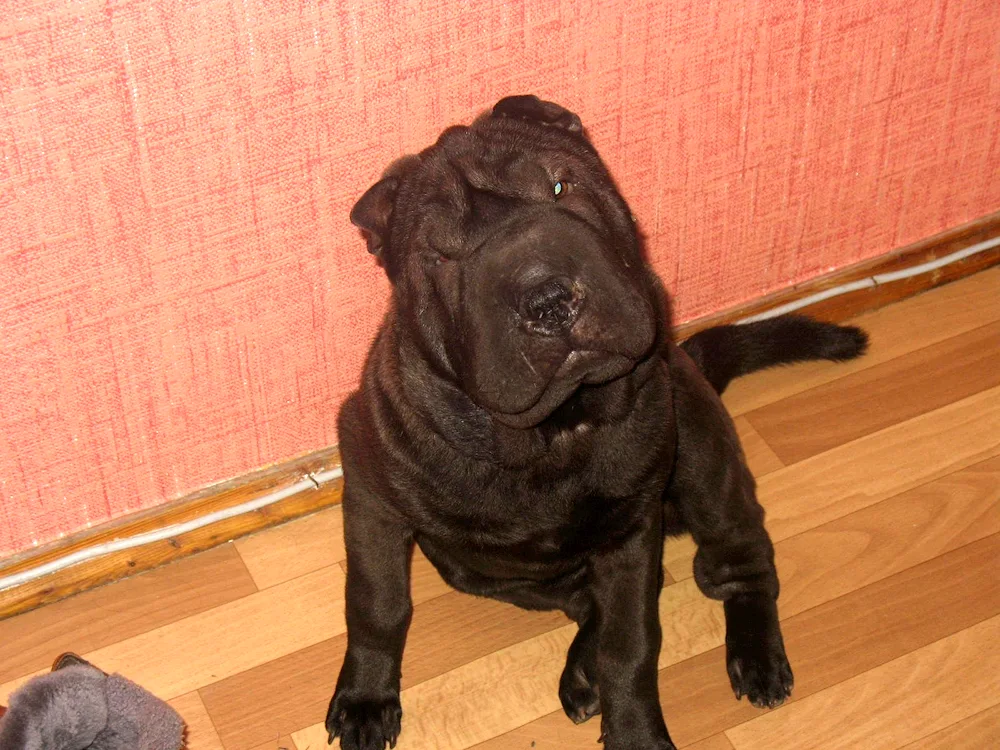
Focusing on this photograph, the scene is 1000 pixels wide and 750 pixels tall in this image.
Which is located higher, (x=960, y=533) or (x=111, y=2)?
(x=111, y=2)

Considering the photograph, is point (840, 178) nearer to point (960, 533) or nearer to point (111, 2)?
point (960, 533)

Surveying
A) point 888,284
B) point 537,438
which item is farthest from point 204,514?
point 888,284

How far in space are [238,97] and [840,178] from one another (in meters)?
1.26

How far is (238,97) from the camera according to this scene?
1.97m

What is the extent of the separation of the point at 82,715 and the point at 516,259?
2.39 ft

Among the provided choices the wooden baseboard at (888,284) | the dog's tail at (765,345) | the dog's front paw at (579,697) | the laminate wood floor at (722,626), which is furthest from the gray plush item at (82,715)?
the wooden baseboard at (888,284)

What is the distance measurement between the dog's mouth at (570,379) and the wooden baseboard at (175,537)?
80 centimetres

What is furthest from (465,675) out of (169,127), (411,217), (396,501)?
(169,127)

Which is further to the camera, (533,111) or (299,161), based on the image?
(299,161)

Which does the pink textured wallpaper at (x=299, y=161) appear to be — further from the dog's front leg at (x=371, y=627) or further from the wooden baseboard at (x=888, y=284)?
the dog's front leg at (x=371, y=627)

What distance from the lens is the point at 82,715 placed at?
1433mm

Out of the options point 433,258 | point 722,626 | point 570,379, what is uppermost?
point 433,258

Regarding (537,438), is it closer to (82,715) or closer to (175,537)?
(82,715)

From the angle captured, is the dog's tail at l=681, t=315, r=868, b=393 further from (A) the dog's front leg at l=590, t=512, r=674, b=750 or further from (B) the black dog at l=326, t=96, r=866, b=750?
(A) the dog's front leg at l=590, t=512, r=674, b=750
